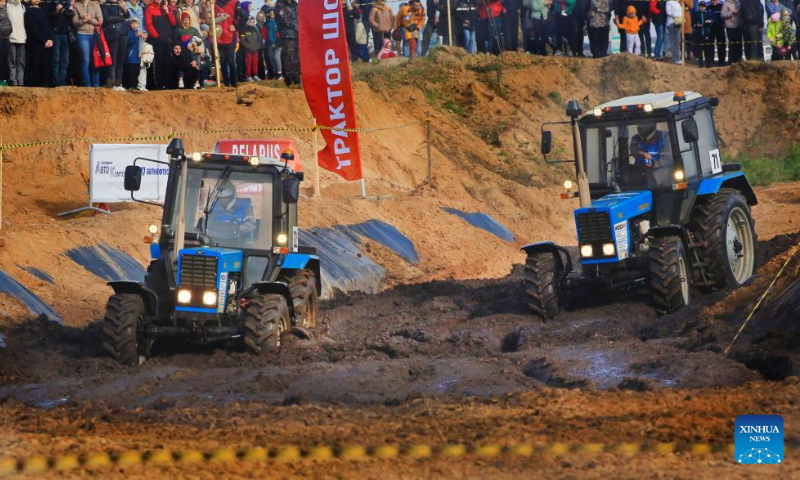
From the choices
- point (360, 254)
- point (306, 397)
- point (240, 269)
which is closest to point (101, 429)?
point (306, 397)

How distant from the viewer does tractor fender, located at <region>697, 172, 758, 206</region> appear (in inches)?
613

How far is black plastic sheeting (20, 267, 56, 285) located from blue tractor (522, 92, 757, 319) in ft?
19.9

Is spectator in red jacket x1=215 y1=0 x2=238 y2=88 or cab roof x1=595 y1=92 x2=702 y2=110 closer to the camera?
cab roof x1=595 y1=92 x2=702 y2=110

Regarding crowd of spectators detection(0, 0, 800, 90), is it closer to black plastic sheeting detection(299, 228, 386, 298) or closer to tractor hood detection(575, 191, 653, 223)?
black plastic sheeting detection(299, 228, 386, 298)

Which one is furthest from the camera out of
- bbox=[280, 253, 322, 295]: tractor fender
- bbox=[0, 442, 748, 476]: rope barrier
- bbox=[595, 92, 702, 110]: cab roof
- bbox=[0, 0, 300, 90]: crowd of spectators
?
bbox=[0, 0, 300, 90]: crowd of spectators

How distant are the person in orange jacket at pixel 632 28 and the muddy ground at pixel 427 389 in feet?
50.5

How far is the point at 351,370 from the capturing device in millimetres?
11820

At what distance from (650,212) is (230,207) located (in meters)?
5.39

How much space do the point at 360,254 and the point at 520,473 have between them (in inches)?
484

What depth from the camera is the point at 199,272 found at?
12.8 metres

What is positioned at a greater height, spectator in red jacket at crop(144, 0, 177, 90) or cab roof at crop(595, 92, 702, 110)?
spectator in red jacket at crop(144, 0, 177, 90)

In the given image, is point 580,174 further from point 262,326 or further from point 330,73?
point 330,73

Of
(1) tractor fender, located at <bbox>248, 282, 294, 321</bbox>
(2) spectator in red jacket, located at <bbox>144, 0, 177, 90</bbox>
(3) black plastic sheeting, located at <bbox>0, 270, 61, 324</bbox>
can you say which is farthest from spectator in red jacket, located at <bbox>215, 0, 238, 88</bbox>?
(1) tractor fender, located at <bbox>248, 282, 294, 321</bbox>
